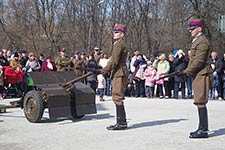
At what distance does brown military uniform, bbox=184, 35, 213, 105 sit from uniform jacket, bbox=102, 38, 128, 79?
144cm

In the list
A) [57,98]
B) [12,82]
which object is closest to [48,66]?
[12,82]

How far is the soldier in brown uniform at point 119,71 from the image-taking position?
29.5ft

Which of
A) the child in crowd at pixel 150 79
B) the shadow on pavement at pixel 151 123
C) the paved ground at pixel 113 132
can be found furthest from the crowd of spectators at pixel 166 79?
the shadow on pavement at pixel 151 123

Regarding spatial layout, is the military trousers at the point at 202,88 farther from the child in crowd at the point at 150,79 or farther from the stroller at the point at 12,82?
the stroller at the point at 12,82

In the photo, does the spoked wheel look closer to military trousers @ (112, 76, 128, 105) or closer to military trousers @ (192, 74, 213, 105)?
military trousers @ (112, 76, 128, 105)

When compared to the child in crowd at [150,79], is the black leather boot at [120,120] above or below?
below

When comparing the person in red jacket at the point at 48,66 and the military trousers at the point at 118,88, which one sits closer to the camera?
the military trousers at the point at 118,88

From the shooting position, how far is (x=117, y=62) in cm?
897

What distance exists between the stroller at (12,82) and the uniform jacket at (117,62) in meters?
8.54

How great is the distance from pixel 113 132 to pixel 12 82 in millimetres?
9020

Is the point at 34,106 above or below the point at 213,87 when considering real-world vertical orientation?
below

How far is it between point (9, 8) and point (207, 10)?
56.9ft

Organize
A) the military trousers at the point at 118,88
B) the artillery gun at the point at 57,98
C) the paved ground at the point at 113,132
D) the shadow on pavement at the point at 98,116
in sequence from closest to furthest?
the paved ground at the point at 113,132, the military trousers at the point at 118,88, the artillery gun at the point at 57,98, the shadow on pavement at the point at 98,116

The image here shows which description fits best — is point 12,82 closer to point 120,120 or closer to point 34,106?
point 34,106
